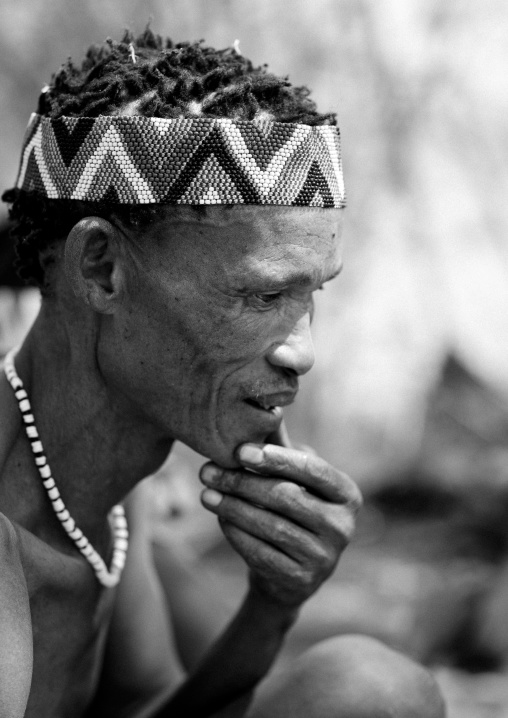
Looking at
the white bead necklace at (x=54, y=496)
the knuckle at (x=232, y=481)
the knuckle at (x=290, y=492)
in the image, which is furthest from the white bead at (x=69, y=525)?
the knuckle at (x=290, y=492)

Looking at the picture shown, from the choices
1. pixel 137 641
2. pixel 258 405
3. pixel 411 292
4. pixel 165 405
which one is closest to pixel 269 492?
pixel 258 405

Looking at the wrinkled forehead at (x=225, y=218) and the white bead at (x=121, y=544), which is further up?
the wrinkled forehead at (x=225, y=218)

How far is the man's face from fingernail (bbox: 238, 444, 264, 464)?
2 centimetres

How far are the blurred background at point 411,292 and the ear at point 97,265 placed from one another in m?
2.97

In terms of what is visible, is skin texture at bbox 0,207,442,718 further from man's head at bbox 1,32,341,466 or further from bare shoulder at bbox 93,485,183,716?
bare shoulder at bbox 93,485,183,716

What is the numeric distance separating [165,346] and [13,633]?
671 millimetres

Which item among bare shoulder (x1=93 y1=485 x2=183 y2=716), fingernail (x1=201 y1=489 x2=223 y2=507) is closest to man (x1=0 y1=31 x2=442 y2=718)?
fingernail (x1=201 y1=489 x2=223 y2=507)

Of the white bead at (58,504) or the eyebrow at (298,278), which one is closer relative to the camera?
the eyebrow at (298,278)

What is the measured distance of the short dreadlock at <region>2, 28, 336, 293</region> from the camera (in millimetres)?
2047

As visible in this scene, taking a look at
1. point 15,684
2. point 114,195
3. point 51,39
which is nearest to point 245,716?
point 15,684

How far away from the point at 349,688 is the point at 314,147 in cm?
131

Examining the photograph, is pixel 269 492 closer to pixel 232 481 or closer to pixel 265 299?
pixel 232 481

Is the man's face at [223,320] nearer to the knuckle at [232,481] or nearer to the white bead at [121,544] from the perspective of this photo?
the knuckle at [232,481]

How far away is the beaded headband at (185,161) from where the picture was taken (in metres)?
1.99
